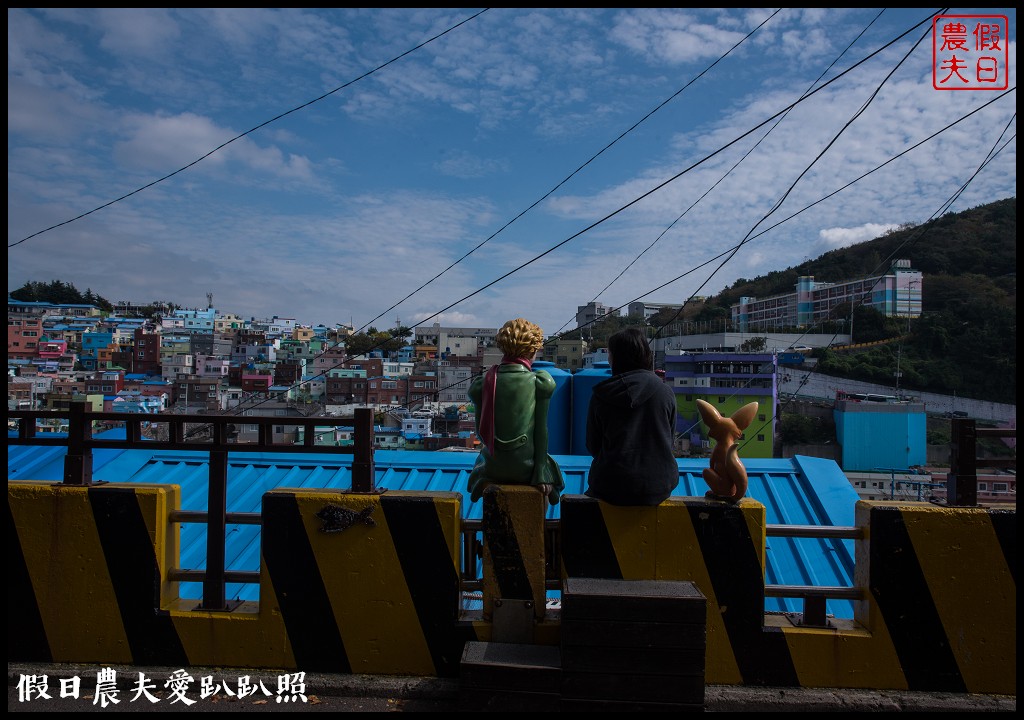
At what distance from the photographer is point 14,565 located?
10.7ft

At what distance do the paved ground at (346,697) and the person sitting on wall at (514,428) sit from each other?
1.07 metres

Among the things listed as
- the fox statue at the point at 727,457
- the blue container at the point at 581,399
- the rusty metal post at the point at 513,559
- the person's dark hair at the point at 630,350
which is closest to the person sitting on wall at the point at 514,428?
the rusty metal post at the point at 513,559

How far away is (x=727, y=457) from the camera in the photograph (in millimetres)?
3188

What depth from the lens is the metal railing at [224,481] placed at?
315 centimetres

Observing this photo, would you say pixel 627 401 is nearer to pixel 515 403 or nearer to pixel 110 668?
pixel 515 403

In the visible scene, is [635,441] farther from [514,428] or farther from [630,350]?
[514,428]

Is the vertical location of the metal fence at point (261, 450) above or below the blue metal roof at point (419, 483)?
above

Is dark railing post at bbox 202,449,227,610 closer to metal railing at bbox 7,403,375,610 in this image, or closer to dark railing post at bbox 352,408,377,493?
metal railing at bbox 7,403,375,610

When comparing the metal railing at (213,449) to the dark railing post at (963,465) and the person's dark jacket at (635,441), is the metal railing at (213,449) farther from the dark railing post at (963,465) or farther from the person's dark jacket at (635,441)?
the dark railing post at (963,465)

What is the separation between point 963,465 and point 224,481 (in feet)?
13.2

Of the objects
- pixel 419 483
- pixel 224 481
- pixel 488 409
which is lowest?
pixel 419 483

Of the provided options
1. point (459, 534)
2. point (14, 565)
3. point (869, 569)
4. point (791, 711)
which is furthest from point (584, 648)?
point (14, 565)

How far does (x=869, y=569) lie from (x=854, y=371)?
2194 inches

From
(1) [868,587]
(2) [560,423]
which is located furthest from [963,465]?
(2) [560,423]
